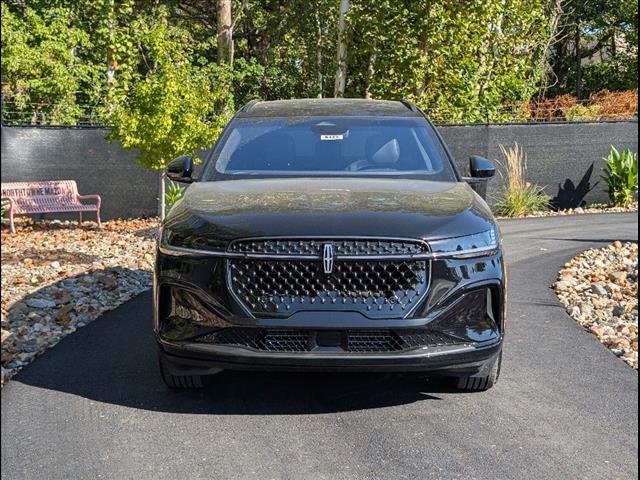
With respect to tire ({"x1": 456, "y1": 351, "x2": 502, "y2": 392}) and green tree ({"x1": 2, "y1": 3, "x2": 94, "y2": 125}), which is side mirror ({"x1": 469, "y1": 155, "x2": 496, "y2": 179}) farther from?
green tree ({"x1": 2, "y1": 3, "x2": 94, "y2": 125})

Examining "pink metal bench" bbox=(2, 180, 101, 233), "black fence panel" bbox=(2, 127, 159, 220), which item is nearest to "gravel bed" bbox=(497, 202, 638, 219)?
"black fence panel" bbox=(2, 127, 159, 220)

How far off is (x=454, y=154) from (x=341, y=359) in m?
13.7

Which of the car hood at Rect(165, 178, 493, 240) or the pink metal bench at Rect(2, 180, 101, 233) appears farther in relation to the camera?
the pink metal bench at Rect(2, 180, 101, 233)

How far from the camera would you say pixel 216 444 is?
4.45m

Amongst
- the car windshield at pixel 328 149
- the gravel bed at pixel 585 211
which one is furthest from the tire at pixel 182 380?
the gravel bed at pixel 585 211

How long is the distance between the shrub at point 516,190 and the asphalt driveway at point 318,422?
1097 centimetres

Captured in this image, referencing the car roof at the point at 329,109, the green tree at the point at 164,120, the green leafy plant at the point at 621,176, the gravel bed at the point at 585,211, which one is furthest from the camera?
the green leafy plant at the point at 621,176

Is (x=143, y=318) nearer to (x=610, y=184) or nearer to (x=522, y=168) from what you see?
(x=522, y=168)

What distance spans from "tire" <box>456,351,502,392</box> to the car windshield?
137 centimetres

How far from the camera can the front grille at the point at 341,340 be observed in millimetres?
4527

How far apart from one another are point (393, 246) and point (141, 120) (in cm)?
1005

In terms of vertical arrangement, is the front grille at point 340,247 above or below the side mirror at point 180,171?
below

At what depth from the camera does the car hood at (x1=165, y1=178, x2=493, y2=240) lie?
15.1 ft

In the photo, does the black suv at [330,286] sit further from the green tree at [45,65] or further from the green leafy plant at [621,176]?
the green tree at [45,65]
